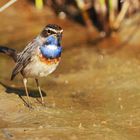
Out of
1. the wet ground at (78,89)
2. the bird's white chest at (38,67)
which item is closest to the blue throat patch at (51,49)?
the bird's white chest at (38,67)

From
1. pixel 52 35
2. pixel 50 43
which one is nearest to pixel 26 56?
pixel 50 43

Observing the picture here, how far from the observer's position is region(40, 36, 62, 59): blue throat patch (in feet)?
27.5

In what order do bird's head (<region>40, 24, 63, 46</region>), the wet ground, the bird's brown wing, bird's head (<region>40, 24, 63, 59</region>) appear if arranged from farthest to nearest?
the bird's brown wing, bird's head (<region>40, 24, 63, 59</region>), bird's head (<region>40, 24, 63, 46</region>), the wet ground

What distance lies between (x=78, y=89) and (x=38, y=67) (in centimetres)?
152

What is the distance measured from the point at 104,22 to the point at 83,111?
454 cm

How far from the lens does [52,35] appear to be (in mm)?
8336

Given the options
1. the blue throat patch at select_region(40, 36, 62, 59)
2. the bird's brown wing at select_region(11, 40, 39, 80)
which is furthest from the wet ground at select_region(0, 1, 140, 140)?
the blue throat patch at select_region(40, 36, 62, 59)

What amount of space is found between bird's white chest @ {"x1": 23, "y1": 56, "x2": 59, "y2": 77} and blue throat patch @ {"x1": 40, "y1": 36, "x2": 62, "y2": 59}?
0.35ft

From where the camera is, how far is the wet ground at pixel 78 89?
300 inches

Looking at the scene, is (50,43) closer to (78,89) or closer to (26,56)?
(26,56)

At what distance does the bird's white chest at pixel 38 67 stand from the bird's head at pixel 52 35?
0.87 feet

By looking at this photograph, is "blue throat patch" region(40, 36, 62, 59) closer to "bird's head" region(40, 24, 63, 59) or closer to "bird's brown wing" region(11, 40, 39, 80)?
"bird's head" region(40, 24, 63, 59)

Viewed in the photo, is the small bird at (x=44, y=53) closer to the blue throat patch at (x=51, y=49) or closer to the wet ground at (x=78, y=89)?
the blue throat patch at (x=51, y=49)

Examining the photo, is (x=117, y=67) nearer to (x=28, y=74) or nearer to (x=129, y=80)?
(x=129, y=80)
